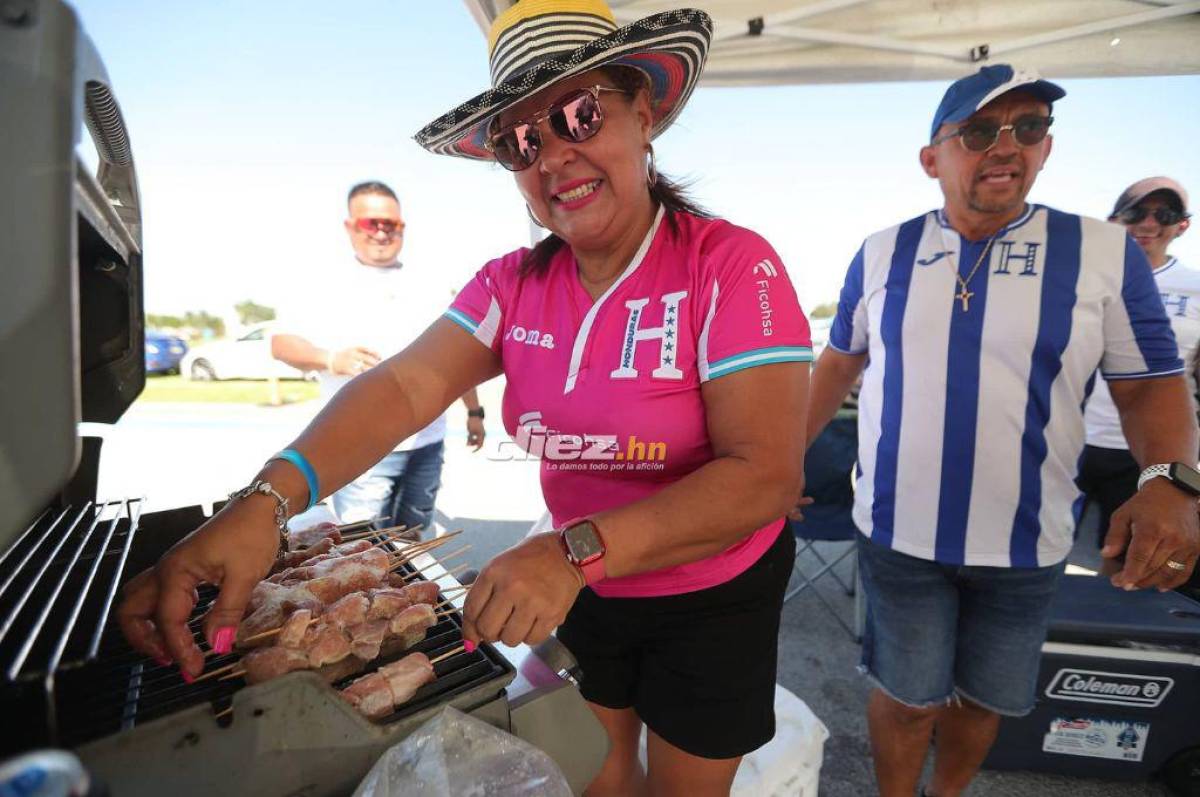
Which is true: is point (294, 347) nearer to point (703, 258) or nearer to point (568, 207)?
point (568, 207)

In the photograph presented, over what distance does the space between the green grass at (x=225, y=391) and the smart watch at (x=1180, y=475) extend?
47.3 ft

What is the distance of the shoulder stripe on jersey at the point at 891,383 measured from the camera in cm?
198

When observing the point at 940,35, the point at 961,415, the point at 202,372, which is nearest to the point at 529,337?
the point at 961,415

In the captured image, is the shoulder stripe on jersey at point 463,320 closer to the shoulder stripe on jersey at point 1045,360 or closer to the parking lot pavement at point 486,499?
the parking lot pavement at point 486,499

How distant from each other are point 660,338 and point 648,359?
0.05m

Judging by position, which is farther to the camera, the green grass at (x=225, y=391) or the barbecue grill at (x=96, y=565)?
the green grass at (x=225, y=391)

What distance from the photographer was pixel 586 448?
145 centimetres

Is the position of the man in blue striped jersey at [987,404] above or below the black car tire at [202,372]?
above

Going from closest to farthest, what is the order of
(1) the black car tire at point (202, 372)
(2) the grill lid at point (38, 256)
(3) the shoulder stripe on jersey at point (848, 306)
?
1. (2) the grill lid at point (38, 256)
2. (3) the shoulder stripe on jersey at point (848, 306)
3. (1) the black car tire at point (202, 372)

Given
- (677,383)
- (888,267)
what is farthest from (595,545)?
(888,267)

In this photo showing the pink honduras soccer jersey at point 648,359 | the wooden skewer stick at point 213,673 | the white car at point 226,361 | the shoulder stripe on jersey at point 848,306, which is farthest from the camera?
the white car at point 226,361

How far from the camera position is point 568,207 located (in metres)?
1.40

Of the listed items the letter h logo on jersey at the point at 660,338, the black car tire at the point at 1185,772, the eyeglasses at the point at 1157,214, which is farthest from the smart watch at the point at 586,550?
the eyeglasses at the point at 1157,214

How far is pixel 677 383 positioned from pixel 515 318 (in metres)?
0.53
